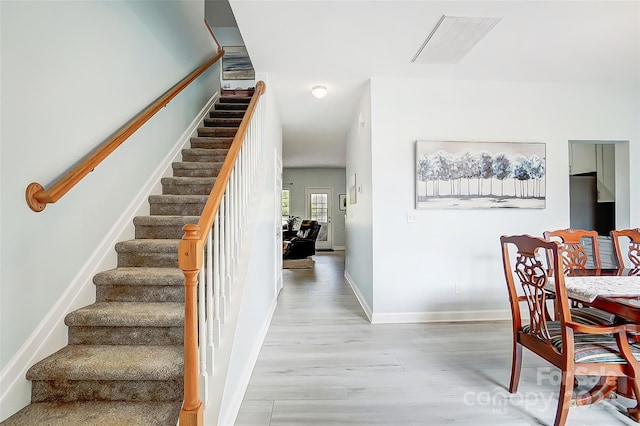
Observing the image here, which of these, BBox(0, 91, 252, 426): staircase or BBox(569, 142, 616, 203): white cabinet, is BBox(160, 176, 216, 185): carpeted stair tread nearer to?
BBox(0, 91, 252, 426): staircase

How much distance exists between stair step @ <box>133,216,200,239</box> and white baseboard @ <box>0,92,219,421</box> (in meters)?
0.06

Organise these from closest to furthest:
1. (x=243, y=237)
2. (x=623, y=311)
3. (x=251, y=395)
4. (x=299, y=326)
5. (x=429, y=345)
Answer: (x=623, y=311)
(x=251, y=395)
(x=243, y=237)
(x=429, y=345)
(x=299, y=326)

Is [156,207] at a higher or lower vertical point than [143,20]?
lower

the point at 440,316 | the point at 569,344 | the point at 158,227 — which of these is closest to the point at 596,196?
the point at 440,316

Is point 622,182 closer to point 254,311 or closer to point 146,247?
point 254,311

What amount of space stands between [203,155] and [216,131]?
601 millimetres

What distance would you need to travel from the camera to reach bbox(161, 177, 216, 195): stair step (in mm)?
2711

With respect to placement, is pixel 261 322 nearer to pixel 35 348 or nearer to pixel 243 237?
pixel 243 237

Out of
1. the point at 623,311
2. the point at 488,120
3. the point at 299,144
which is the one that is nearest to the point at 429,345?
the point at 623,311

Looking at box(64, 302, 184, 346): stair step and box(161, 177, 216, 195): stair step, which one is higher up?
box(161, 177, 216, 195): stair step

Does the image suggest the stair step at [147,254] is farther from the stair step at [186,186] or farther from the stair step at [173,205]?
the stair step at [186,186]

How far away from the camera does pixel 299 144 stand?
6078 mm

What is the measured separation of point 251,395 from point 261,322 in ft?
2.56

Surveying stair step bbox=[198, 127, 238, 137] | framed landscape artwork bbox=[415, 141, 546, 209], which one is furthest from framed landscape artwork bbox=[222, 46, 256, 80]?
framed landscape artwork bbox=[415, 141, 546, 209]
